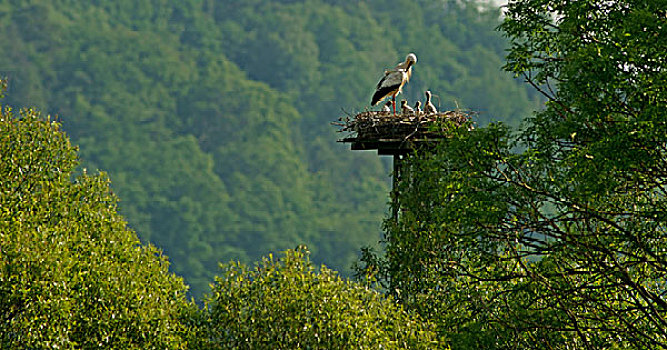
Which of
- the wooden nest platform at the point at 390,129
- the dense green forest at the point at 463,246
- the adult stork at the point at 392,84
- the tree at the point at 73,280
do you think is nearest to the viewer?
the dense green forest at the point at 463,246

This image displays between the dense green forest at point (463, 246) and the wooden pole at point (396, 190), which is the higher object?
the wooden pole at point (396, 190)

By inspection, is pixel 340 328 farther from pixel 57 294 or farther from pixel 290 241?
pixel 290 241

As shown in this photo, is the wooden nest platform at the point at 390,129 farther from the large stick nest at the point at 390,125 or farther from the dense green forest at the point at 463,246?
the dense green forest at the point at 463,246

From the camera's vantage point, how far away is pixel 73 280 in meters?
11.6

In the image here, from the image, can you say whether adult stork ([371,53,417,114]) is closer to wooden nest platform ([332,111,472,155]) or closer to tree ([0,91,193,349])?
wooden nest platform ([332,111,472,155])

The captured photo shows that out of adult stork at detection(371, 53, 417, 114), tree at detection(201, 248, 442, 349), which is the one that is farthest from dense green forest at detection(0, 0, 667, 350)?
adult stork at detection(371, 53, 417, 114)

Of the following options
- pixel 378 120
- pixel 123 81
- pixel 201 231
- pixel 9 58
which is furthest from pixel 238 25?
pixel 378 120

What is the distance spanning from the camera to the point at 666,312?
10969mm

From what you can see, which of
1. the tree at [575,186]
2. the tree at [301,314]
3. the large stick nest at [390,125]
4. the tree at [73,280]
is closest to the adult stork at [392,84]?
the large stick nest at [390,125]

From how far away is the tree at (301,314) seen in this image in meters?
10.3

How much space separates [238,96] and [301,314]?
101476 millimetres

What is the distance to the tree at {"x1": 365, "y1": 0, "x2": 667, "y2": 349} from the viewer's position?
9109 millimetres

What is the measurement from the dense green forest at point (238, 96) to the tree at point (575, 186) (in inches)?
2773

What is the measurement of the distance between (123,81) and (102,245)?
99.8 m
